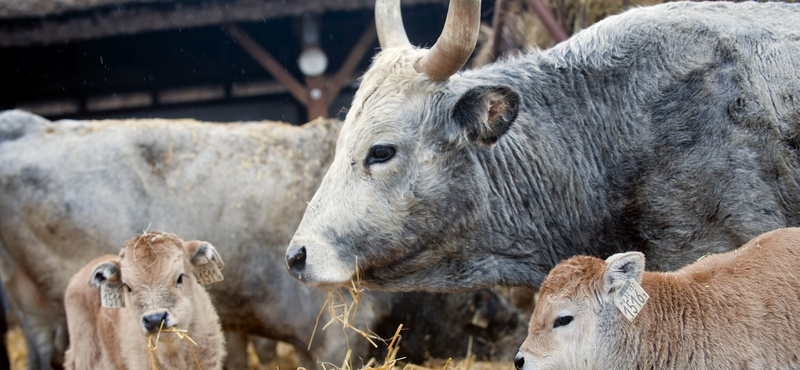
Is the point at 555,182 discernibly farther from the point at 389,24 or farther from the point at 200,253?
the point at 200,253

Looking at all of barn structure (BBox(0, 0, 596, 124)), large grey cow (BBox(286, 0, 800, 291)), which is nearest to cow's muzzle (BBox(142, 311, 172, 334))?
large grey cow (BBox(286, 0, 800, 291))

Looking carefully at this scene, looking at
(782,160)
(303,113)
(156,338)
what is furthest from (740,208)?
(303,113)

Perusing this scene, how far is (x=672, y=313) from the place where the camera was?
3.37m

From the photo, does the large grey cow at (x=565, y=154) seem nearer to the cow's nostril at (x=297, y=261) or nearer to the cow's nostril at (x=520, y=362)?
the cow's nostril at (x=297, y=261)

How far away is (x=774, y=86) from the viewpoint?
3916 mm

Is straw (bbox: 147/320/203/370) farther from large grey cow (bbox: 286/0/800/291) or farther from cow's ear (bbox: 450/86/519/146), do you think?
cow's ear (bbox: 450/86/519/146)

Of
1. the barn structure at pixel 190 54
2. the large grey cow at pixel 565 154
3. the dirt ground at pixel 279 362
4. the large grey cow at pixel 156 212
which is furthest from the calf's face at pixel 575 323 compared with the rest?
the barn structure at pixel 190 54

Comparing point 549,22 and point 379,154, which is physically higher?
point 549,22

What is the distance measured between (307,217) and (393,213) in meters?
0.44

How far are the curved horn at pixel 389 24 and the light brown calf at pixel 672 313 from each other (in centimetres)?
191

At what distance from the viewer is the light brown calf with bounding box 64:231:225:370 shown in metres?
4.34

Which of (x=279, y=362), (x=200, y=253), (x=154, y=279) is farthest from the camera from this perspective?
(x=279, y=362)

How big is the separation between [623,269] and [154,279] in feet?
8.52

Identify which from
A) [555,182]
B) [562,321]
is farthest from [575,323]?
[555,182]
